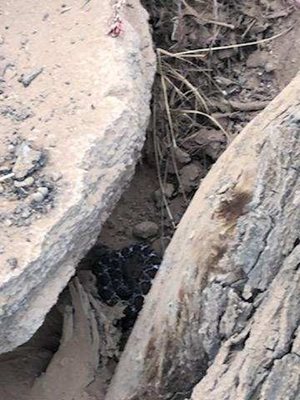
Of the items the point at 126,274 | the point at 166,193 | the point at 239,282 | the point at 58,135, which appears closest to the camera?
the point at 239,282

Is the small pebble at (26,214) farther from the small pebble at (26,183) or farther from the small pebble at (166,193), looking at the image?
the small pebble at (166,193)

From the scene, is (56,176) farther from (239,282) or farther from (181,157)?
(181,157)

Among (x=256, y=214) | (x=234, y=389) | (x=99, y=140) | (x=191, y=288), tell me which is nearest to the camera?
(x=234, y=389)

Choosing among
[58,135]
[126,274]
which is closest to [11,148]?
[58,135]

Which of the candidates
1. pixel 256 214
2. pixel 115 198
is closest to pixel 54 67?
pixel 115 198

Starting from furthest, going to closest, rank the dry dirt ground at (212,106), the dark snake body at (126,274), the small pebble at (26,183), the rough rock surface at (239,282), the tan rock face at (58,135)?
the dry dirt ground at (212,106)
the dark snake body at (126,274)
the small pebble at (26,183)
the tan rock face at (58,135)
the rough rock surface at (239,282)

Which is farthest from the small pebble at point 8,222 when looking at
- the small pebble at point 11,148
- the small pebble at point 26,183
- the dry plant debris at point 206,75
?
the dry plant debris at point 206,75

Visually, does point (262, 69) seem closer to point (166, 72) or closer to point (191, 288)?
point (166, 72)
